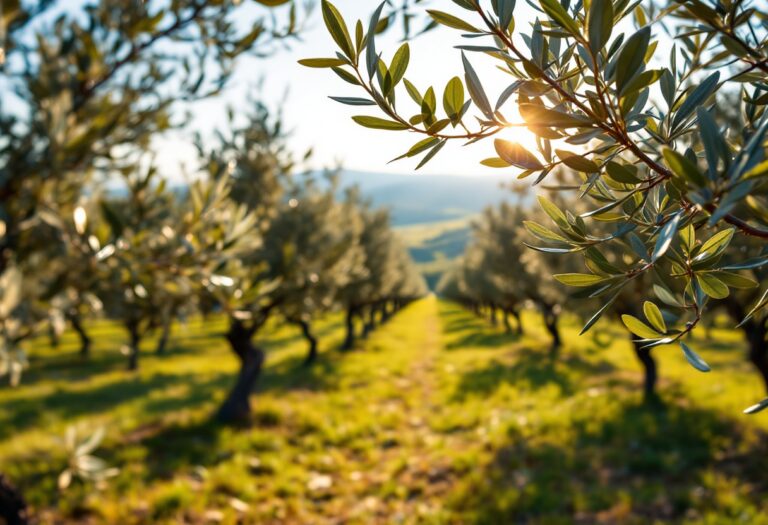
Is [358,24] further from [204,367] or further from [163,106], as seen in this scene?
[204,367]

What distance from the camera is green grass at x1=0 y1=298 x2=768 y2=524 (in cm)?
759

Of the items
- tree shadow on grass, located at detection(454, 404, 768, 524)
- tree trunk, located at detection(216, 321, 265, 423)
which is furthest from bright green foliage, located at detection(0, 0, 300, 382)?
tree trunk, located at detection(216, 321, 265, 423)

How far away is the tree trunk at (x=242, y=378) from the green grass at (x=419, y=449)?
1.68 ft

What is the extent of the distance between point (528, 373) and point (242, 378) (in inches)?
444

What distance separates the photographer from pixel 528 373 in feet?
63.5

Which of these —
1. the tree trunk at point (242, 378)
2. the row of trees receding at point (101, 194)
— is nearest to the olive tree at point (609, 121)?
the row of trees receding at point (101, 194)

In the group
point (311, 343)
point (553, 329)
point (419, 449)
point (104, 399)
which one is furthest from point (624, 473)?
point (553, 329)

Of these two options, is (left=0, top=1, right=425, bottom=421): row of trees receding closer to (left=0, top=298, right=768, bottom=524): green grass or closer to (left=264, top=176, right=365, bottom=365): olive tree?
(left=0, top=298, right=768, bottom=524): green grass

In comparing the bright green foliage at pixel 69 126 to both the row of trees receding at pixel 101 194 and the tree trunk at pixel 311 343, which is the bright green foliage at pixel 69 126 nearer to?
the row of trees receding at pixel 101 194

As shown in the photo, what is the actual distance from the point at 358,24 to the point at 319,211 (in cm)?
1400

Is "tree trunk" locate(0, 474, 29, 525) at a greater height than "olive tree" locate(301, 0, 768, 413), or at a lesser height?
lesser

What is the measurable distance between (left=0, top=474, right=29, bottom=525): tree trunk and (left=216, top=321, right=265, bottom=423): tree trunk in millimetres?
8337

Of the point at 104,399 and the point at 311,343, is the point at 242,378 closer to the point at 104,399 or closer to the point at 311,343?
the point at 104,399

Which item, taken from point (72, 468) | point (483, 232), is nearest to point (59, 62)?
point (72, 468)
